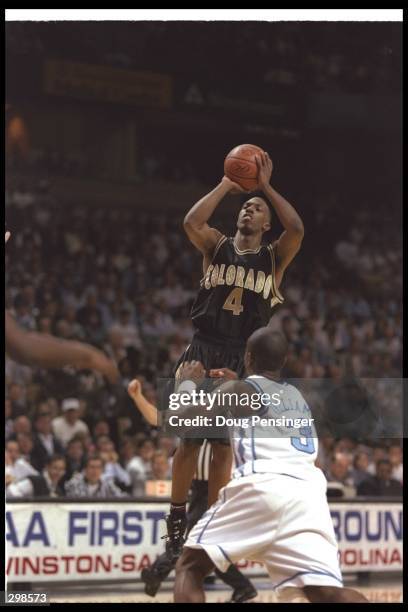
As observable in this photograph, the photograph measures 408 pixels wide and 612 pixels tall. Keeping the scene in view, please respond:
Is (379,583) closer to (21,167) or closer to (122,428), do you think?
(122,428)

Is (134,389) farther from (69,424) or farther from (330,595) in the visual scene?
(69,424)

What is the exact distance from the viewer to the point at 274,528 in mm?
4980

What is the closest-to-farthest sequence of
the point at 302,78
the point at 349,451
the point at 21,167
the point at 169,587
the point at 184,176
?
1. the point at 184,176
2. the point at 169,587
3. the point at 349,451
4. the point at 302,78
5. the point at 21,167

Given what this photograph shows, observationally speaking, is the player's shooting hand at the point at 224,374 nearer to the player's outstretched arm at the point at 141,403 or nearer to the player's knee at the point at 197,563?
the player's outstretched arm at the point at 141,403

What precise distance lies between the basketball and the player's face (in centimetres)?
12

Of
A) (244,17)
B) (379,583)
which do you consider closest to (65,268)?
(379,583)

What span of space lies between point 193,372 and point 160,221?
569 centimetres

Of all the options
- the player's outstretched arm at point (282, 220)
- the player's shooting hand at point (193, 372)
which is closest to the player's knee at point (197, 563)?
the player's shooting hand at point (193, 372)

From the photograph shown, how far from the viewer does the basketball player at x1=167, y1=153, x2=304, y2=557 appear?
20.5 ft

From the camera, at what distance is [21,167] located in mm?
14375

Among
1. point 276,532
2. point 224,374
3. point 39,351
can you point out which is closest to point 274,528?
point 276,532

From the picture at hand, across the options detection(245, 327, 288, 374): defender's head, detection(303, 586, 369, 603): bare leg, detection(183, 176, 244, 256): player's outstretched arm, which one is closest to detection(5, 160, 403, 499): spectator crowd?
detection(183, 176, 244, 256): player's outstretched arm

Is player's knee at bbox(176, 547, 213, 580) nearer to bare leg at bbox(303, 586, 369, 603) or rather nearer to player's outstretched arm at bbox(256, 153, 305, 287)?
bare leg at bbox(303, 586, 369, 603)

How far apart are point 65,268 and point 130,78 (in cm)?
312
